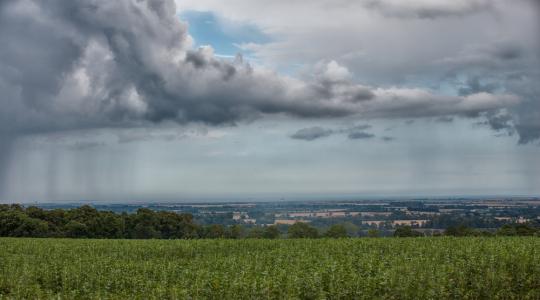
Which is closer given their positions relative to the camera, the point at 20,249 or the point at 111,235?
the point at 20,249

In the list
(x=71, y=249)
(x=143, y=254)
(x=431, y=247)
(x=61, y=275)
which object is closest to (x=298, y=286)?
(x=61, y=275)

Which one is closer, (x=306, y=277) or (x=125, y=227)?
(x=306, y=277)

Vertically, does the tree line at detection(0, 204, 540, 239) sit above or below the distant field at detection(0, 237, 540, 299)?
below

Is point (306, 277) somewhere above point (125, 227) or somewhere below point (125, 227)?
above

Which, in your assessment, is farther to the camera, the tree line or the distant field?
the tree line

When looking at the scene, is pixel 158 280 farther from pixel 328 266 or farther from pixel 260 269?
pixel 328 266

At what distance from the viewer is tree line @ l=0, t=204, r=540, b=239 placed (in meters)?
92.1

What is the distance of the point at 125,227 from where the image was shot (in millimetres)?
102688

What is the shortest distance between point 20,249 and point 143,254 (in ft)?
48.3

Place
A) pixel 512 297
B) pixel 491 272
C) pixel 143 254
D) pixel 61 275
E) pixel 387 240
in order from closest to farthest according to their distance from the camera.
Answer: pixel 512 297 < pixel 491 272 < pixel 61 275 < pixel 143 254 < pixel 387 240

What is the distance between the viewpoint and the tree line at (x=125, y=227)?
9206 cm

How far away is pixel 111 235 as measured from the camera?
98.7m

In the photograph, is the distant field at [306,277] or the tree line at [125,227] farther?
the tree line at [125,227]

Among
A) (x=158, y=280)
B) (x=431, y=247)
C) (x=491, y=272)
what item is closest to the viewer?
(x=491, y=272)
